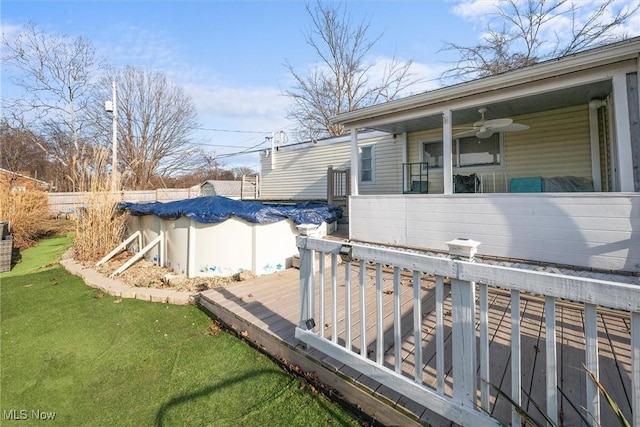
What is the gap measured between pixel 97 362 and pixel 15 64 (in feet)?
79.0

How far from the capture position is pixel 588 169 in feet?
17.9

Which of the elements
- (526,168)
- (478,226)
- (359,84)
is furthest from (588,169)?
(359,84)

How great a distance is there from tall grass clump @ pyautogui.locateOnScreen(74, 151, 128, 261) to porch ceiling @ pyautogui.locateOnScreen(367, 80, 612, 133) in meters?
5.54

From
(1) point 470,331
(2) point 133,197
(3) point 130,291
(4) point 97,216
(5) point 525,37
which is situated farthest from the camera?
(5) point 525,37

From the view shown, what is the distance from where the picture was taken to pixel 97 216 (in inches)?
239

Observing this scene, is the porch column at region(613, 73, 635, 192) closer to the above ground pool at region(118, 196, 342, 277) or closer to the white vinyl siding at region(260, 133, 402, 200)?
the above ground pool at region(118, 196, 342, 277)

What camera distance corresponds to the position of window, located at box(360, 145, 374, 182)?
884cm

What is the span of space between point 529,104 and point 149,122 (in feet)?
74.3

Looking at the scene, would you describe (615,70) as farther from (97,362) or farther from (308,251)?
(97,362)

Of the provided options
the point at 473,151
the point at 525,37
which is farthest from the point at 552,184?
the point at 525,37

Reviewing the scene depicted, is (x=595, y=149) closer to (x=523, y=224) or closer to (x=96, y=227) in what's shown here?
(x=523, y=224)

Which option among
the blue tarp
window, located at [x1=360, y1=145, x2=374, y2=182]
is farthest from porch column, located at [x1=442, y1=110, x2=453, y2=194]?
window, located at [x1=360, y1=145, x2=374, y2=182]

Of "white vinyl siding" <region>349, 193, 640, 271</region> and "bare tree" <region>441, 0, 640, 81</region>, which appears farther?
"bare tree" <region>441, 0, 640, 81</region>

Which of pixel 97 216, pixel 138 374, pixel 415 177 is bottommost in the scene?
pixel 138 374
